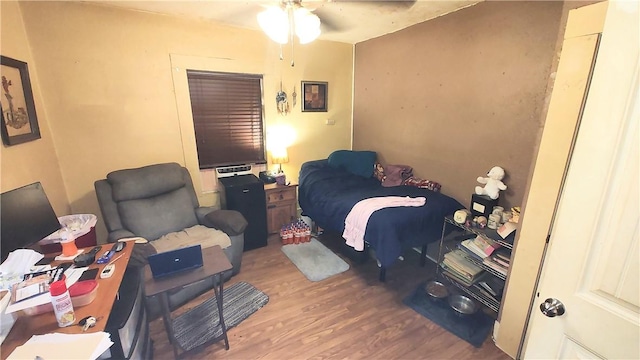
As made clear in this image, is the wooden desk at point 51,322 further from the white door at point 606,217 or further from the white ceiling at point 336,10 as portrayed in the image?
the white ceiling at point 336,10

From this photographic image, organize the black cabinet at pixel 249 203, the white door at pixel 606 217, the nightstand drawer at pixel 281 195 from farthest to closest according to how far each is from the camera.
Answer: the nightstand drawer at pixel 281 195 → the black cabinet at pixel 249 203 → the white door at pixel 606 217

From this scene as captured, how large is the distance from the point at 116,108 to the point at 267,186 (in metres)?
1.64

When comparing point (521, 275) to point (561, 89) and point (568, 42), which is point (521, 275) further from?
point (568, 42)

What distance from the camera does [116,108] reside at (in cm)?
253

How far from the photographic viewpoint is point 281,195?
3197 mm

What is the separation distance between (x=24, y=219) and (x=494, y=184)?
9.83 feet

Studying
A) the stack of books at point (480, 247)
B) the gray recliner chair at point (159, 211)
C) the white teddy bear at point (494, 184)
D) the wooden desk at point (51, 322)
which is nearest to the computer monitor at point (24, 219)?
the wooden desk at point (51, 322)

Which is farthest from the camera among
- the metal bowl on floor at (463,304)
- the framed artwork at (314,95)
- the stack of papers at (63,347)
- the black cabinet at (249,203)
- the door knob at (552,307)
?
the framed artwork at (314,95)

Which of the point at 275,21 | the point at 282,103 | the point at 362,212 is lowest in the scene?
the point at 362,212

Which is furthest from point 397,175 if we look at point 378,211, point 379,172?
point 378,211

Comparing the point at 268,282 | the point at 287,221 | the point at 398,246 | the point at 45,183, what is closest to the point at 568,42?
the point at 398,246

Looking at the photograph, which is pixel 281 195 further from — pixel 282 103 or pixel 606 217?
pixel 606 217

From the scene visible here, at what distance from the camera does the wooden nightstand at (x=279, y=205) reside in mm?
3146

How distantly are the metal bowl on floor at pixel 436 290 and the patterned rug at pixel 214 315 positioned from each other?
53.6 inches
